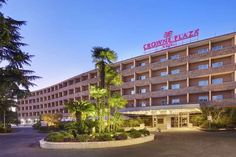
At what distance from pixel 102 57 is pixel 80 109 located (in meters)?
6.47

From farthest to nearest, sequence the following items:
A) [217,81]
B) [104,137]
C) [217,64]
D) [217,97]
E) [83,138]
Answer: [217,64] → [217,81] → [217,97] → [104,137] → [83,138]

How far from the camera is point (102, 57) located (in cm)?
3312

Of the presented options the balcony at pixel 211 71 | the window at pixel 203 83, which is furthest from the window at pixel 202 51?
the window at pixel 203 83

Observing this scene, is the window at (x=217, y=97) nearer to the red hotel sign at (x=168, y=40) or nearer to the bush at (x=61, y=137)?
the red hotel sign at (x=168, y=40)

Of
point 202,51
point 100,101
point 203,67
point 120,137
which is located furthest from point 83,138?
point 202,51

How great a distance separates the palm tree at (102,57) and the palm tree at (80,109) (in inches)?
128

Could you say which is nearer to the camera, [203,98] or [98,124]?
[98,124]

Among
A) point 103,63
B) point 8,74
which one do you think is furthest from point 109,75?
point 8,74

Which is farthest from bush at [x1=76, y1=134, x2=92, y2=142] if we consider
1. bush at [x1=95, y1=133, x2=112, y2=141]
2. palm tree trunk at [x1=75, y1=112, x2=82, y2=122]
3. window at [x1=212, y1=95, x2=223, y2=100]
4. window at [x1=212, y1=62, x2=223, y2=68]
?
window at [x1=212, y1=62, x2=223, y2=68]

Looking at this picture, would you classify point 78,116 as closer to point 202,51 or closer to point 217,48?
point 217,48

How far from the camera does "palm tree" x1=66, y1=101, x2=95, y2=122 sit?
3023cm

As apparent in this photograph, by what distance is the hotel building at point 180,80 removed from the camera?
5226 centimetres

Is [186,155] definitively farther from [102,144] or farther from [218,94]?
[218,94]

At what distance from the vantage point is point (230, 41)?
5322cm
